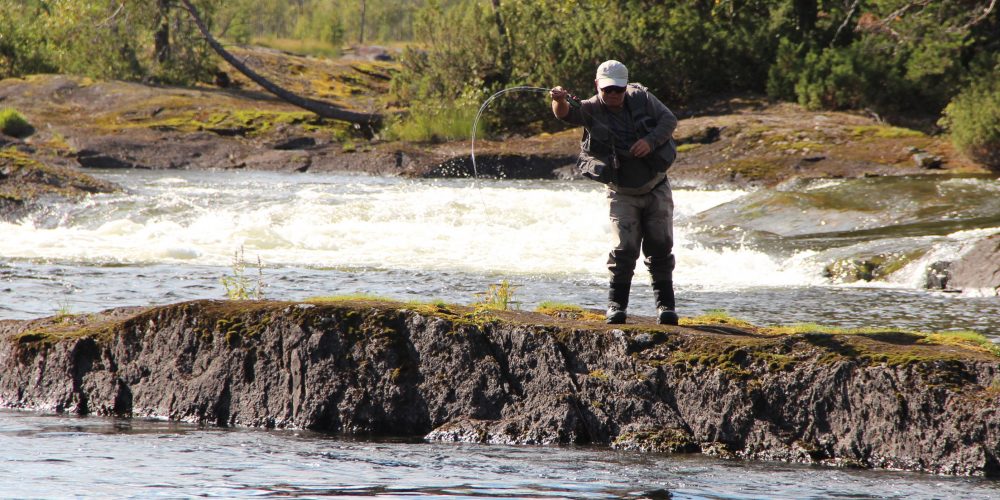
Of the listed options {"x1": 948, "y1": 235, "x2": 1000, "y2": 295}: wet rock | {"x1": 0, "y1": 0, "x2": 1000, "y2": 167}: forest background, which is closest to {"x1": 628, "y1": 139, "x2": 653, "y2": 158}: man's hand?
{"x1": 948, "y1": 235, "x2": 1000, "y2": 295}: wet rock

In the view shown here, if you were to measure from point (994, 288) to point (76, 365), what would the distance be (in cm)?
953

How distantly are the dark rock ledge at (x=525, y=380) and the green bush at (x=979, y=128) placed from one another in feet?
58.5

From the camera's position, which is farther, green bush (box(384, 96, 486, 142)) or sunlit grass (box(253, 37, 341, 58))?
sunlit grass (box(253, 37, 341, 58))

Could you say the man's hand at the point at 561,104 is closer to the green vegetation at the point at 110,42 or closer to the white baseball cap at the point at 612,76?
the white baseball cap at the point at 612,76

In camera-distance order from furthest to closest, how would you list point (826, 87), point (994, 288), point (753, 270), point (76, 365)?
point (826, 87) < point (753, 270) < point (994, 288) < point (76, 365)

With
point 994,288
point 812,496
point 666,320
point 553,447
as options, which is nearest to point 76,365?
point 553,447

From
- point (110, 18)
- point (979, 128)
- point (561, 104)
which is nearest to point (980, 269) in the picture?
point (561, 104)

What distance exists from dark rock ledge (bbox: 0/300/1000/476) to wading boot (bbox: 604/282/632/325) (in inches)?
5.8

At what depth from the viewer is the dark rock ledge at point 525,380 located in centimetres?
604

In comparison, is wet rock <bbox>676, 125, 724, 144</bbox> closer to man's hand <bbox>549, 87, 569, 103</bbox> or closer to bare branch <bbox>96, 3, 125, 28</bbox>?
bare branch <bbox>96, 3, 125, 28</bbox>

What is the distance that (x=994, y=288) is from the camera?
12625mm

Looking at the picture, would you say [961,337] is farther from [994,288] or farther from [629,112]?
[994,288]

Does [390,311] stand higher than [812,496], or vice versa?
[390,311]

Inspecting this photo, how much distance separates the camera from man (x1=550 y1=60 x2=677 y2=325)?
7.32m
